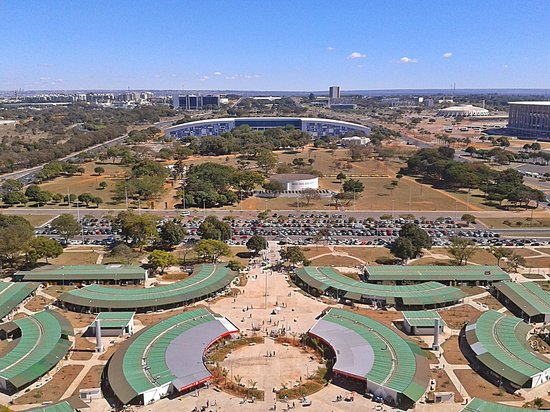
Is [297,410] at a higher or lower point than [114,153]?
lower

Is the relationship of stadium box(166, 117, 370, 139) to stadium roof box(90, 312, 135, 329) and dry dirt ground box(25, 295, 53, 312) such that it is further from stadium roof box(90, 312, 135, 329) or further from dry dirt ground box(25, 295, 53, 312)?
stadium roof box(90, 312, 135, 329)

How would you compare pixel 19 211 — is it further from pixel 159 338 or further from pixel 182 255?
pixel 159 338

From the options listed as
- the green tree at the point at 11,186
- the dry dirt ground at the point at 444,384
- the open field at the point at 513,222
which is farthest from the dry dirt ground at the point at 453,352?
the green tree at the point at 11,186

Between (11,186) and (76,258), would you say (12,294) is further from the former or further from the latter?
(11,186)

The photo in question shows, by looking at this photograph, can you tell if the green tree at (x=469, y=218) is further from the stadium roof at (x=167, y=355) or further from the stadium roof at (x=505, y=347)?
the stadium roof at (x=167, y=355)

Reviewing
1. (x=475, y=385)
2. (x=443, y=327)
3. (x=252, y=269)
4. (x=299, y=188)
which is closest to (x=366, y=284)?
(x=443, y=327)

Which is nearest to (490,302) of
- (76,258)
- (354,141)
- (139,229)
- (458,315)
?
(458,315)
